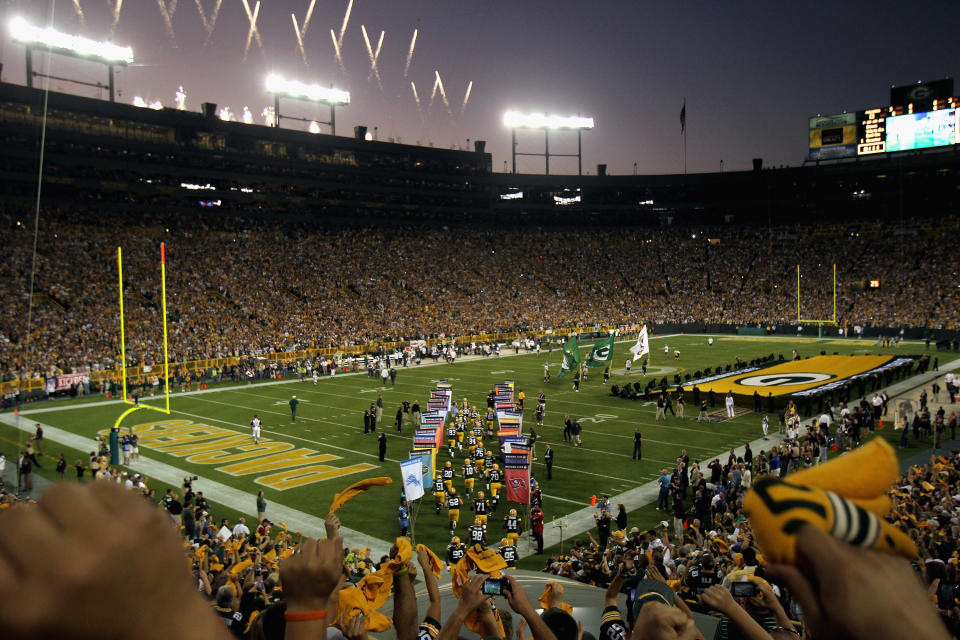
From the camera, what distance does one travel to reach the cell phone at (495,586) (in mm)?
3303

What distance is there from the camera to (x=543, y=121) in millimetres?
83438

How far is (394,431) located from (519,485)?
11321 millimetres

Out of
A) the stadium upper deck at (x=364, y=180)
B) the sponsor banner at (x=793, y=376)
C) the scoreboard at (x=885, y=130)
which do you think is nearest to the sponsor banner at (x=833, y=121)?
the scoreboard at (x=885, y=130)

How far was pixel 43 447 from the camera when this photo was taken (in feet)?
82.3

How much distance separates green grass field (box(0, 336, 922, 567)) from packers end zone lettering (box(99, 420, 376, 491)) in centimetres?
14

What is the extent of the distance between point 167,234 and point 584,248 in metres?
48.8

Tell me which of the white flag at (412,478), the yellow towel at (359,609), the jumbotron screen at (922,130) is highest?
the jumbotron screen at (922,130)

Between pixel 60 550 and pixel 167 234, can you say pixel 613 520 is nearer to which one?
pixel 60 550

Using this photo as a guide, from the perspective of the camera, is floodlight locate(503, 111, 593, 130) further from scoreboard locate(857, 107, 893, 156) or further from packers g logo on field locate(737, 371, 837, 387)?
packers g logo on field locate(737, 371, 837, 387)

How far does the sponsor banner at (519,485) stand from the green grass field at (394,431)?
871 mm

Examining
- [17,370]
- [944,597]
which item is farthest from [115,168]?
[944,597]

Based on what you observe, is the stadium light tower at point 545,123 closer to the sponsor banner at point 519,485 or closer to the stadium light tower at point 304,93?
the stadium light tower at point 304,93

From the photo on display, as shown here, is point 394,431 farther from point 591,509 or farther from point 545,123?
point 545,123

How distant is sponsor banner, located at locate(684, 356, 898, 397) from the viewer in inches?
1261
